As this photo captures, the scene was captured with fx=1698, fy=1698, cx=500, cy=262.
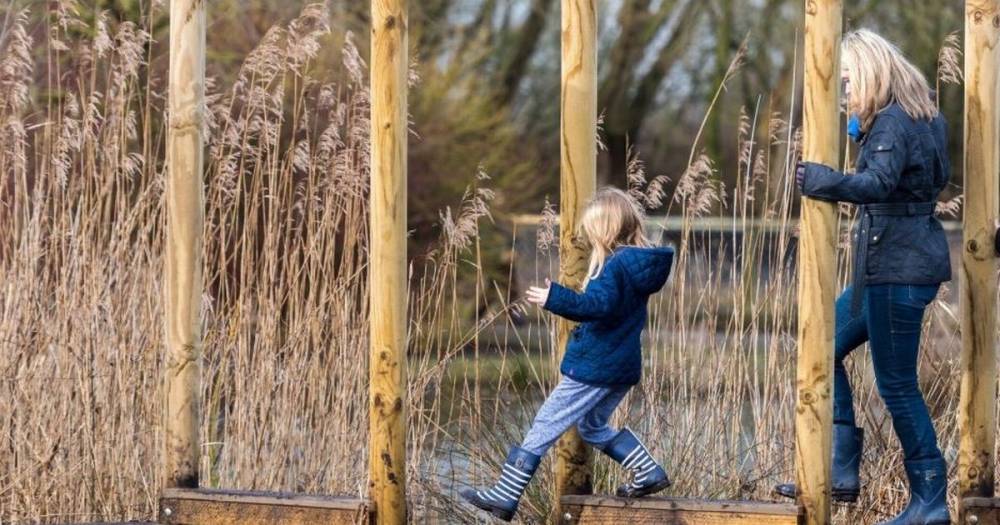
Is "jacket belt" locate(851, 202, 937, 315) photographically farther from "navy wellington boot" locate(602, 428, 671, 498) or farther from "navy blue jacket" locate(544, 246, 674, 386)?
"navy wellington boot" locate(602, 428, 671, 498)

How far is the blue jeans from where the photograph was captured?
4.14 meters

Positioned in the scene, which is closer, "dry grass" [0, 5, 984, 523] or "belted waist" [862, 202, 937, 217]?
"belted waist" [862, 202, 937, 217]

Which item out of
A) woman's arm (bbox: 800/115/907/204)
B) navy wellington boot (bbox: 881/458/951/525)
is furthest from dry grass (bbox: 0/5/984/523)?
woman's arm (bbox: 800/115/907/204)

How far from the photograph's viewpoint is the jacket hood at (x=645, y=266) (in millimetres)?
4191

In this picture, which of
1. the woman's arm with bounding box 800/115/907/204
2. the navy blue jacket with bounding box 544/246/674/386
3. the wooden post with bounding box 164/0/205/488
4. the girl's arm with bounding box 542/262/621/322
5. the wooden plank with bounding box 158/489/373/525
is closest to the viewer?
the woman's arm with bounding box 800/115/907/204

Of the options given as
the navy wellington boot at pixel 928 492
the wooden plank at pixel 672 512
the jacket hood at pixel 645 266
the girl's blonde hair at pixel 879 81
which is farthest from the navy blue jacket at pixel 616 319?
the navy wellington boot at pixel 928 492

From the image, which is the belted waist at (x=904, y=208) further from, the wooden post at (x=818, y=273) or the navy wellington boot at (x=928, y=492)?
the navy wellington boot at (x=928, y=492)

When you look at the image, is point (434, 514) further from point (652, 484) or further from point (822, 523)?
point (822, 523)

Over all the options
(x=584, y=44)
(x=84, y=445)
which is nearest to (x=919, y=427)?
(x=584, y=44)

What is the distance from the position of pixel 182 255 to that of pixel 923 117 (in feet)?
6.34

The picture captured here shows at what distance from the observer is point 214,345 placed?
19.0 ft

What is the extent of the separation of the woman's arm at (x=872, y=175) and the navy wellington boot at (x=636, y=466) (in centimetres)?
80

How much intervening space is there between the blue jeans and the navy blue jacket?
1.68ft

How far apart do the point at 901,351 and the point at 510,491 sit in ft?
3.38
